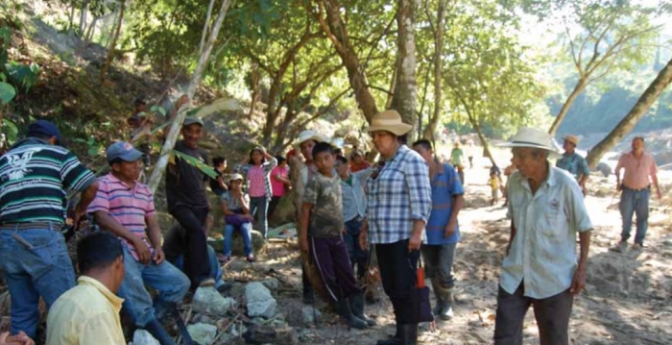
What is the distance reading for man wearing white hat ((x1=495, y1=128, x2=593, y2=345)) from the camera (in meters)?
3.56

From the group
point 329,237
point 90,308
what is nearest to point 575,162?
point 329,237

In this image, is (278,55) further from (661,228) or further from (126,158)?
(126,158)

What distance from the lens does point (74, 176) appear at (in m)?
3.72

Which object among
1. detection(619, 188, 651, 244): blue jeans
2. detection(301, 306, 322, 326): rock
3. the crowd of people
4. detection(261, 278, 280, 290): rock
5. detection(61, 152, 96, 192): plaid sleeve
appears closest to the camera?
the crowd of people

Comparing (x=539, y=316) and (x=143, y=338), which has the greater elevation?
(x=539, y=316)

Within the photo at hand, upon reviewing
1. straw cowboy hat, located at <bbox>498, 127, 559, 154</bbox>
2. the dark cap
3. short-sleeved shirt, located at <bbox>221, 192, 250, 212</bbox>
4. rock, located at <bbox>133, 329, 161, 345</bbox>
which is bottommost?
rock, located at <bbox>133, 329, 161, 345</bbox>

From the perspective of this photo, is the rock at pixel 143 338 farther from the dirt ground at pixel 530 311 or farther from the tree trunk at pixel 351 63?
the tree trunk at pixel 351 63

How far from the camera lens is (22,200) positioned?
3609 mm

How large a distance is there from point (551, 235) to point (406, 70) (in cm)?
403

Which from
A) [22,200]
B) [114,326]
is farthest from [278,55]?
[114,326]

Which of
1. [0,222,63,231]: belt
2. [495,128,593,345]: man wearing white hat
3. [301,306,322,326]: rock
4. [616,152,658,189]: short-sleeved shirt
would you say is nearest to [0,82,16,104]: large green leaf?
[0,222,63,231]: belt

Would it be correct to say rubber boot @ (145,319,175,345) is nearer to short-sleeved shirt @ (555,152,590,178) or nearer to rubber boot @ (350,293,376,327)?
rubber boot @ (350,293,376,327)

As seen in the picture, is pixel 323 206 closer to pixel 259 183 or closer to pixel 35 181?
pixel 35 181

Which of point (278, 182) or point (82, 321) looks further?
point (278, 182)
